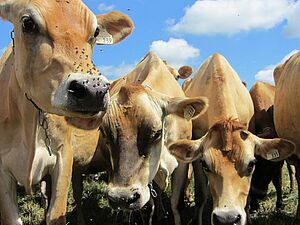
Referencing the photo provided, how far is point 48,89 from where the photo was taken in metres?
3.91

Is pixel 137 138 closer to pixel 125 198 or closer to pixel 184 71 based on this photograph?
pixel 125 198

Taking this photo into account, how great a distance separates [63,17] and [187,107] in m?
2.27

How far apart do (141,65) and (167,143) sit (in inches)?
83.1

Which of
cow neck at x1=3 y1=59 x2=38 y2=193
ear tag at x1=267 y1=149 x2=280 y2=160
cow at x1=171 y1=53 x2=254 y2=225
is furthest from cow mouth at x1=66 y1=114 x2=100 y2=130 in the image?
cow at x1=171 y1=53 x2=254 y2=225

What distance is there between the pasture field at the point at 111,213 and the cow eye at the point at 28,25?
3509 mm

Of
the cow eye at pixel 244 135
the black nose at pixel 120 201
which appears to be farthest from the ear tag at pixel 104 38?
the cow eye at pixel 244 135

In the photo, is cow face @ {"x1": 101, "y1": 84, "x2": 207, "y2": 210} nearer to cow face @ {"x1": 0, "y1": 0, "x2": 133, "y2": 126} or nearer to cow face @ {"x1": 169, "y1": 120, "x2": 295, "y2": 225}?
cow face @ {"x1": 169, "y1": 120, "x2": 295, "y2": 225}

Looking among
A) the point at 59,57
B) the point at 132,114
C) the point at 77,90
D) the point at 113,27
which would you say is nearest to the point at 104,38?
the point at 113,27

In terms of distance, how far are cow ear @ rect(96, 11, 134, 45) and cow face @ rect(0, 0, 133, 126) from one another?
2.55ft

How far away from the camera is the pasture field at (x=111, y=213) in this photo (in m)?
7.24

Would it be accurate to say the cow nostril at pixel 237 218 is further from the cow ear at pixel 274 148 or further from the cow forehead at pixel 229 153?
the cow ear at pixel 274 148

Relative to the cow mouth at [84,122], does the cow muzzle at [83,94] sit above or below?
above

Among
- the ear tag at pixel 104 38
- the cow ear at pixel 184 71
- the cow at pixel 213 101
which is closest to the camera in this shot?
the ear tag at pixel 104 38

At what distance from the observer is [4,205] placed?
195 inches
